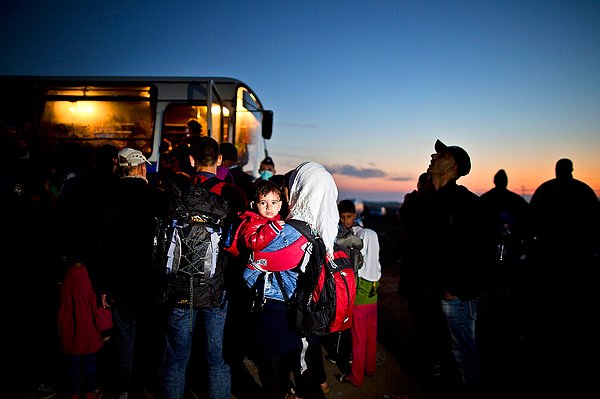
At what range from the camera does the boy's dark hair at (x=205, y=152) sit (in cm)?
321

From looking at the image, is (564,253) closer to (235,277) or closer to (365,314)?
(365,314)

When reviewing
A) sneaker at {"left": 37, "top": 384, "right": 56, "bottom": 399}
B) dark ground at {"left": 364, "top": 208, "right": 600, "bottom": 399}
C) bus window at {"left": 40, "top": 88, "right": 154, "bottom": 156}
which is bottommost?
sneaker at {"left": 37, "top": 384, "right": 56, "bottom": 399}

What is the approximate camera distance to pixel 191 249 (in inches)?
108

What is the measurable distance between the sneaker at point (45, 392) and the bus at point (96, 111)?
405 cm

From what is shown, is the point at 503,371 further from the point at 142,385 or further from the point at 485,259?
the point at 142,385

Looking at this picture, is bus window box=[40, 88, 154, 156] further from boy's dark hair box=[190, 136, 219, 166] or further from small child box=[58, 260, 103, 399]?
boy's dark hair box=[190, 136, 219, 166]

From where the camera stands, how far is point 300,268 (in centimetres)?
255

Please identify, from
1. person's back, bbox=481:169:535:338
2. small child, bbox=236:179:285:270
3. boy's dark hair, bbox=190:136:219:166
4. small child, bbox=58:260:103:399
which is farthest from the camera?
person's back, bbox=481:169:535:338

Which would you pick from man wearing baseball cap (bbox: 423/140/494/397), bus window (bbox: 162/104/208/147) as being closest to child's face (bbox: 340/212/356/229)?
man wearing baseball cap (bbox: 423/140/494/397)

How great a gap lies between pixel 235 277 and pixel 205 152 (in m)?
1.28

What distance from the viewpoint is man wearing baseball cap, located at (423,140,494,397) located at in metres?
2.95

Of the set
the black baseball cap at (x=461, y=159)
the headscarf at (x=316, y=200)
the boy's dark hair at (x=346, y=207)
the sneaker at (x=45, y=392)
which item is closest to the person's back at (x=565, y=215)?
the black baseball cap at (x=461, y=159)

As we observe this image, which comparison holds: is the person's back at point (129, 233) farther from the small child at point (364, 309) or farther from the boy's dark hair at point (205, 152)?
the small child at point (364, 309)

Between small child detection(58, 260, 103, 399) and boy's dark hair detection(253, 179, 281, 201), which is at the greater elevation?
boy's dark hair detection(253, 179, 281, 201)
